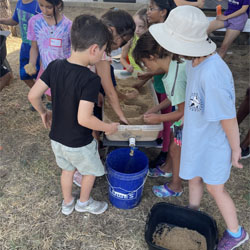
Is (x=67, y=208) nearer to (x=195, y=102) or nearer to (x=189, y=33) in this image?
(x=195, y=102)

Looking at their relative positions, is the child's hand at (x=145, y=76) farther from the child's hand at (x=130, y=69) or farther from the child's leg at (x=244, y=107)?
the child's leg at (x=244, y=107)

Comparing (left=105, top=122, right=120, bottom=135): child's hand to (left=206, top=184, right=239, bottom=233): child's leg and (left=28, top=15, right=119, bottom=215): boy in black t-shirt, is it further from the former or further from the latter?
(left=206, top=184, right=239, bottom=233): child's leg

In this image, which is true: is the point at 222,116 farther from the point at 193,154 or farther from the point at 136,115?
the point at 136,115

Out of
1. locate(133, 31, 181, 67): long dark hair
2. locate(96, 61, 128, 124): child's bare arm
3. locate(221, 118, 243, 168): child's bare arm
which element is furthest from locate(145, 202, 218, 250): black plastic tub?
locate(133, 31, 181, 67): long dark hair

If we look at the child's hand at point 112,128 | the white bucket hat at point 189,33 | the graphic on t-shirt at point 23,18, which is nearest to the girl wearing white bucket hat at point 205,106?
the white bucket hat at point 189,33

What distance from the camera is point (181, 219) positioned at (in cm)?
232

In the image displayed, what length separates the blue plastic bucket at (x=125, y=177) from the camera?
89.7 inches

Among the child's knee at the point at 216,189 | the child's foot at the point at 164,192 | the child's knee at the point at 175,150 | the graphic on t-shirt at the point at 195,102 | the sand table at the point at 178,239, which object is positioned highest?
the graphic on t-shirt at the point at 195,102

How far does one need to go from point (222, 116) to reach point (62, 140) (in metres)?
1.09

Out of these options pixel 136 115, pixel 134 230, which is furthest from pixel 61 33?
pixel 134 230

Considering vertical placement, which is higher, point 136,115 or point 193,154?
point 193,154

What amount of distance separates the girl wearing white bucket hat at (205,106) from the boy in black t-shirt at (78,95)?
1.32 feet

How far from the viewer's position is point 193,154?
187cm

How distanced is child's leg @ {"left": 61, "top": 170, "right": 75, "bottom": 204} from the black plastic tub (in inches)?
27.7
